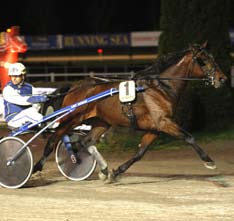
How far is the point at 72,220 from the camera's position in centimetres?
657

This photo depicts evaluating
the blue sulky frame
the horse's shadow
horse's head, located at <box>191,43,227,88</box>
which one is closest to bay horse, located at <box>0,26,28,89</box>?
the horse's shadow

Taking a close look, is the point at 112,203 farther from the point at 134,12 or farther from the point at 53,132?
the point at 134,12

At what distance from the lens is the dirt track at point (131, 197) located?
680 centimetres

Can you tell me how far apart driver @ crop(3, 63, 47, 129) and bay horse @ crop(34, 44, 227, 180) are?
49 cm

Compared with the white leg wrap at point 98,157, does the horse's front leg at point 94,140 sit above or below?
above

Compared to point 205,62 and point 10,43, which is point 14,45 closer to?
point 10,43

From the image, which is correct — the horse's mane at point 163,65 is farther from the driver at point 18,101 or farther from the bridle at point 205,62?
the driver at point 18,101

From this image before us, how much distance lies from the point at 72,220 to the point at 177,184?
8.07 feet

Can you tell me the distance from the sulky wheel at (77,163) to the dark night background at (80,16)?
4146cm

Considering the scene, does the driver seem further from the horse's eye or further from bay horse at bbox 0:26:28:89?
bay horse at bbox 0:26:28:89

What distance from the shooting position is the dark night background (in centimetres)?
5356

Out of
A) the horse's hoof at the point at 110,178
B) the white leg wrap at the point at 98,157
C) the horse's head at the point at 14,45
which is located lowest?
the horse's hoof at the point at 110,178

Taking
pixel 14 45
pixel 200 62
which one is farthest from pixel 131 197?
pixel 14 45

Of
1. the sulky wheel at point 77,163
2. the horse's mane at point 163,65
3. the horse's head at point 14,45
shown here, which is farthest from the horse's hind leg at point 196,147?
the horse's head at point 14,45
